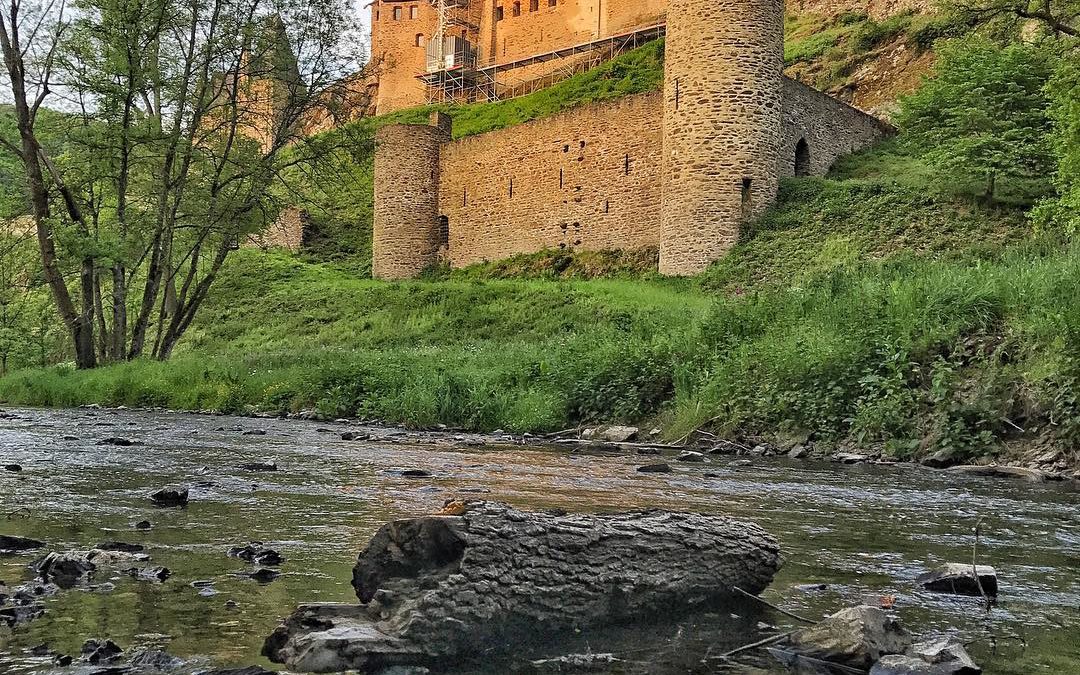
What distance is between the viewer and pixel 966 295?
31.4 ft

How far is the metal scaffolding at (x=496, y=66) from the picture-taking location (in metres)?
53.6

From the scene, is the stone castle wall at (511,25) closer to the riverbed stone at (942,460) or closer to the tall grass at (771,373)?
the tall grass at (771,373)

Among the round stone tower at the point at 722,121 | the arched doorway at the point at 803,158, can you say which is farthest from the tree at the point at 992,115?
the round stone tower at the point at 722,121

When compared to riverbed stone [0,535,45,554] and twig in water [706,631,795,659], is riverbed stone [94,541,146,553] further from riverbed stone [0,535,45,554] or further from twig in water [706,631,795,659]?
twig in water [706,631,795,659]

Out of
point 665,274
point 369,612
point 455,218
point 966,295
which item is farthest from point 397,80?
point 369,612

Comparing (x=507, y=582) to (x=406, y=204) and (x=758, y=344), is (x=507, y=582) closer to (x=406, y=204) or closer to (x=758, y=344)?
(x=758, y=344)

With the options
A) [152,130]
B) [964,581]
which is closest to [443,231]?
[152,130]

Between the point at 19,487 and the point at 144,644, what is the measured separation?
12.2 feet

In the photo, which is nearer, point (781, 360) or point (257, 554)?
point (257, 554)

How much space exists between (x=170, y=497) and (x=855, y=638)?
3883 millimetres

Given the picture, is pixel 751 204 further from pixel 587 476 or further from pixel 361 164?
pixel 587 476

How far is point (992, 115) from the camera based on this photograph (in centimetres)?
2342

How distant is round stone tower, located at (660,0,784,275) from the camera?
974 inches

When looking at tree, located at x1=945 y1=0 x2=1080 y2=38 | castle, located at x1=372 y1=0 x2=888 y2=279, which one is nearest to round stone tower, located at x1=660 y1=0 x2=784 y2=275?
castle, located at x1=372 y1=0 x2=888 y2=279
